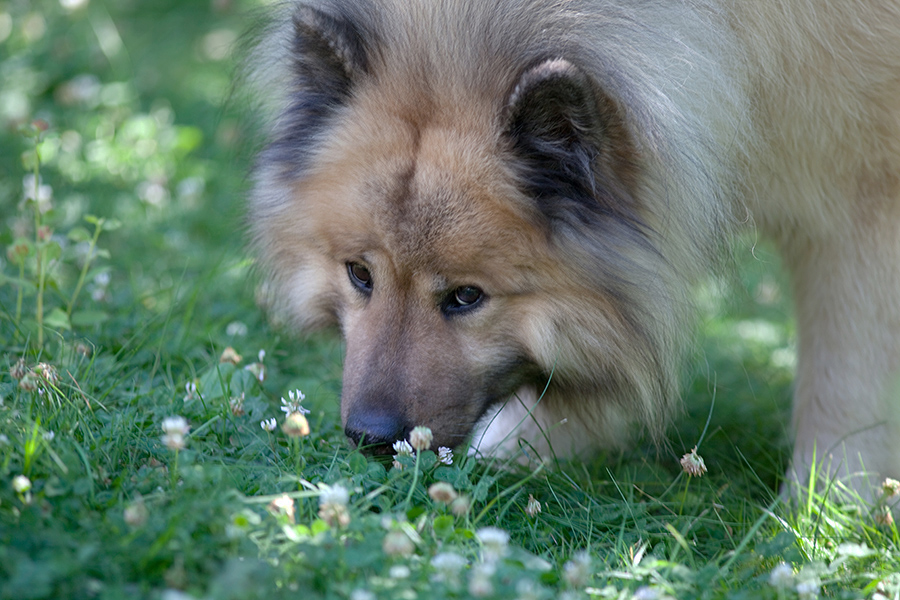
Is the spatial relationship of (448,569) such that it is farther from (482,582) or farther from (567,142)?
(567,142)

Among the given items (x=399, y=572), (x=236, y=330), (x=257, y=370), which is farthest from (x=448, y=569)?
(x=236, y=330)

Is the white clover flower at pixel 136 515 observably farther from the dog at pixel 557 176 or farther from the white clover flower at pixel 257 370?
the white clover flower at pixel 257 370

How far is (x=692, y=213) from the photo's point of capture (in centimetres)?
237

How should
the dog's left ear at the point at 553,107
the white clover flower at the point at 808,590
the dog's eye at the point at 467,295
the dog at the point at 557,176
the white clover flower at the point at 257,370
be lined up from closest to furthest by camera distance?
the white clover flower at the point at 808,590
the dog's left ear at the point at 553,107
the dog at the point at 557,176
the dog's eye at the point at 467,295
the white clover flower at the point at 257,370

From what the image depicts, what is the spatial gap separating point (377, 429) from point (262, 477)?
328mm

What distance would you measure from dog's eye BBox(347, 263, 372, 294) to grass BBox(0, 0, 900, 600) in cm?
45

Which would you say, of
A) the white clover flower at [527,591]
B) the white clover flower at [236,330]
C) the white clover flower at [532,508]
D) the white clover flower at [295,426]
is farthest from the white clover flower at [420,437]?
the white clover flower at [236,330]

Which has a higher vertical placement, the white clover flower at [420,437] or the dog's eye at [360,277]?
the dog's eye at [360,277]

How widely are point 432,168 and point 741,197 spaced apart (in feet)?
3.06

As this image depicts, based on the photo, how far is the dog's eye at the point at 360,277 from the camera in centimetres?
251

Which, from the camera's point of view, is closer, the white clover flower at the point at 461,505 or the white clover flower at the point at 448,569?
the white clover flower at the point at 448,569

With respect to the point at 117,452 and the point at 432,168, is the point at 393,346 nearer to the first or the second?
the point at 432,168

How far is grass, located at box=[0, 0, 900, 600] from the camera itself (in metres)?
1.68

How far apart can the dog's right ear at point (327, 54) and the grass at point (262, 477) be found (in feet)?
2.44
